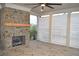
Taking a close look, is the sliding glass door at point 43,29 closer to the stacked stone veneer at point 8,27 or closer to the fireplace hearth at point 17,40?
the fireplace hearth at point 17,40

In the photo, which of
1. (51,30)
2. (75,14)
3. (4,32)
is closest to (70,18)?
(75,14)

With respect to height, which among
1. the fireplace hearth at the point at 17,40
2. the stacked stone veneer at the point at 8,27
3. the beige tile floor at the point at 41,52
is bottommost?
the beige tile floor at the point at 41,52

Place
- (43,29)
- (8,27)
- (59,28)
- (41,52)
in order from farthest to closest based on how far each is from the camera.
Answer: (43,29), (59,28), (8,27), (41,52)

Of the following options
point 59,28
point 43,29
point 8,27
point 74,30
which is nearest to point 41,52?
point 8,27

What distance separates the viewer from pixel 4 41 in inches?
184

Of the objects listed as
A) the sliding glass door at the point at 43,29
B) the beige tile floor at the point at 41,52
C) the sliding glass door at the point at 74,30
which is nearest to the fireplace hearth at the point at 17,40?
the beige tile floor at the point at 41,52

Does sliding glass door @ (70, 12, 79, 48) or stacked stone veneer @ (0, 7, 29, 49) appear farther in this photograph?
sliding glass door @ (70, 12, 79, 48)

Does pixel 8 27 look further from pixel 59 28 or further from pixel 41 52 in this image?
pixel 59 28

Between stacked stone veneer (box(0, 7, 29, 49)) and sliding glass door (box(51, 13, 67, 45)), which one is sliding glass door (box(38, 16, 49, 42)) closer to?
sliding glass door (box(51, 13, 67, 45))

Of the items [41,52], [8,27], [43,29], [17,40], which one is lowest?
[41,52]

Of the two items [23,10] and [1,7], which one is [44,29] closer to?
[23,10]

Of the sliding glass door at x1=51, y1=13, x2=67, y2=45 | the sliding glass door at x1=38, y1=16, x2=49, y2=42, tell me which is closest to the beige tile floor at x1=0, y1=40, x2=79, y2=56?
the sliding glass door at x1=51, y1=13, x2=67, y2=45

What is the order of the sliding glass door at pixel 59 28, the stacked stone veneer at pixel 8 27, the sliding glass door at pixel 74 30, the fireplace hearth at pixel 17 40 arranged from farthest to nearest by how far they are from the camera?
the sliding glass door at pixel 59 28, the sliding glass door at pixel 74 30, the fireplace hearth at pixel 17 40, the stacked stone veneer at pixel 8 27

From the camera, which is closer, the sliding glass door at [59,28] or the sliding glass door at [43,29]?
the sliding glass door at [59,28]
